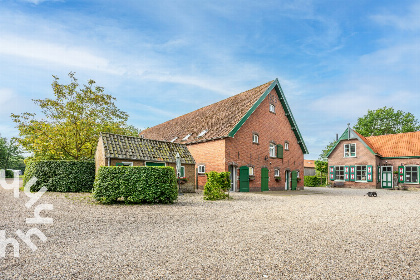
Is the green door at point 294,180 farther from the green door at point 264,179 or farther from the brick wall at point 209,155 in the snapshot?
the brick wall at point 209,155

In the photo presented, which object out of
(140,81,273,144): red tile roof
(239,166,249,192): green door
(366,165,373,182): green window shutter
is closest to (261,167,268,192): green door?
(239,166,249,192): green door

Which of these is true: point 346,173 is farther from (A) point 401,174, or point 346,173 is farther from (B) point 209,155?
(B) point 209,155

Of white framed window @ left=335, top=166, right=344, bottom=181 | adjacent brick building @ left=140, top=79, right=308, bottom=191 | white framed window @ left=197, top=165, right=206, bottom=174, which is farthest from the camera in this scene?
white framed window @ left=335, top=166, right=344, bottom=181

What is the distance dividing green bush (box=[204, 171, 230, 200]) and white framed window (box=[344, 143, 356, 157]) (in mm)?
24406

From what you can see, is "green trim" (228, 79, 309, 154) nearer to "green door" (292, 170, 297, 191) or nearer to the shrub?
"green door" (292, 170, 297, 191)

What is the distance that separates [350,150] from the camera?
1312 inches

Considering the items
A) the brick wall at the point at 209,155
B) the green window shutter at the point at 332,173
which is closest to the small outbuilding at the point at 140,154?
the brick wall at the point at 209,155

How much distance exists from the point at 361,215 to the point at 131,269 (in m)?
8.99

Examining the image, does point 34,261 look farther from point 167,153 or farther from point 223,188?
point 167,153

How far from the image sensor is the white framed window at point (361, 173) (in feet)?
105

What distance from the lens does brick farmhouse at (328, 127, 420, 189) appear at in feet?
96.7

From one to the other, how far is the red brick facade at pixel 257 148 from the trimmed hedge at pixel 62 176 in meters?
8.53

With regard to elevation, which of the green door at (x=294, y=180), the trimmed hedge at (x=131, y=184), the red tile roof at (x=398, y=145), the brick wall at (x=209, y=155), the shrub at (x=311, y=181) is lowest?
the shrub at (x=311, y=181)

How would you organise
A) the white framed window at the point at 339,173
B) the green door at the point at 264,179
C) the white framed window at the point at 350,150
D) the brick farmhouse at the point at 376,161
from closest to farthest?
the green door at the point at 264,179
the brick farmhouse at the point at 376,161
the white framed window at the point at 350,150
the white framed window at the point at 339,173
